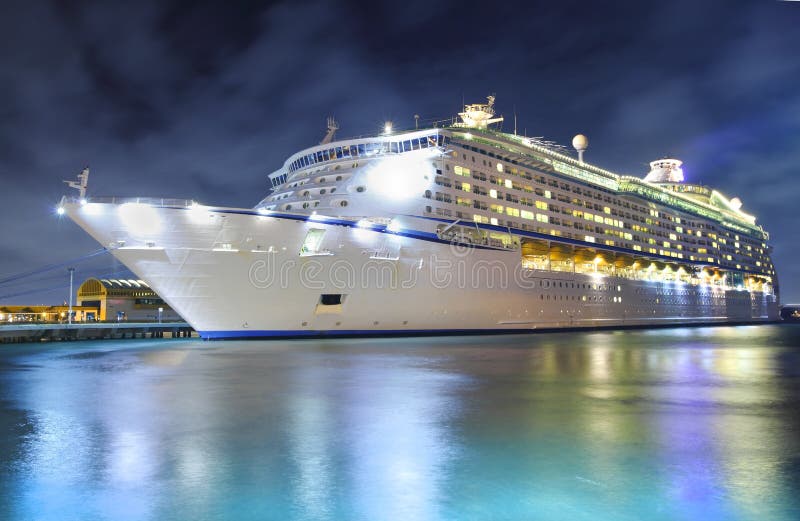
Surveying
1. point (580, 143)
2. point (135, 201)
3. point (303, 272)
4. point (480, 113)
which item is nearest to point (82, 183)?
point (135, 201)

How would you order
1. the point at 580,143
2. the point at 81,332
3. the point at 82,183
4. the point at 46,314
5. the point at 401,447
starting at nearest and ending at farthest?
the point at 401,447 < the point at 82,183 < the point at 81,332 < the point at 580,143 < the point at 46,314

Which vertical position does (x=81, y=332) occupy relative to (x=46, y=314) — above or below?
below

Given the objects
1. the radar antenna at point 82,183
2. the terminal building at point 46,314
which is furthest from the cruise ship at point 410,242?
the terminal building at point 46,314

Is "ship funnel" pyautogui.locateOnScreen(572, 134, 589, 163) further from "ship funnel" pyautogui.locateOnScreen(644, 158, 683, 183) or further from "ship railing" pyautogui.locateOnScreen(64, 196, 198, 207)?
"ship railing" pyautogui.locateOnScreen(64, 196, 198, 207)

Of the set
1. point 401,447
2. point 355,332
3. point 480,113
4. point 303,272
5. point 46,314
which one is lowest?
point 401,447

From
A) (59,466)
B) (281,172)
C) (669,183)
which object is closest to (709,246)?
(669,183)

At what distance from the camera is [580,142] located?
69.0m

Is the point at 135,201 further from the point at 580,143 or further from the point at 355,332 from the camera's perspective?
the point at 580,143

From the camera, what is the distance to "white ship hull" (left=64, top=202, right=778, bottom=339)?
29.8 m

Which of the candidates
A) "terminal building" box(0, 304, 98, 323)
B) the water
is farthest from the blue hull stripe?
"terminal building" box(0, 304, 98, 323)

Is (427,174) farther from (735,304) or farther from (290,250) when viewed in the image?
(735,304)

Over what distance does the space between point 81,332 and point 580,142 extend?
56.4 metres

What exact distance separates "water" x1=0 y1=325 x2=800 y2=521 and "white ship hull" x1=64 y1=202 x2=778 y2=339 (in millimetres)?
13209

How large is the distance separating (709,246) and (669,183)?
1117 centimetres
